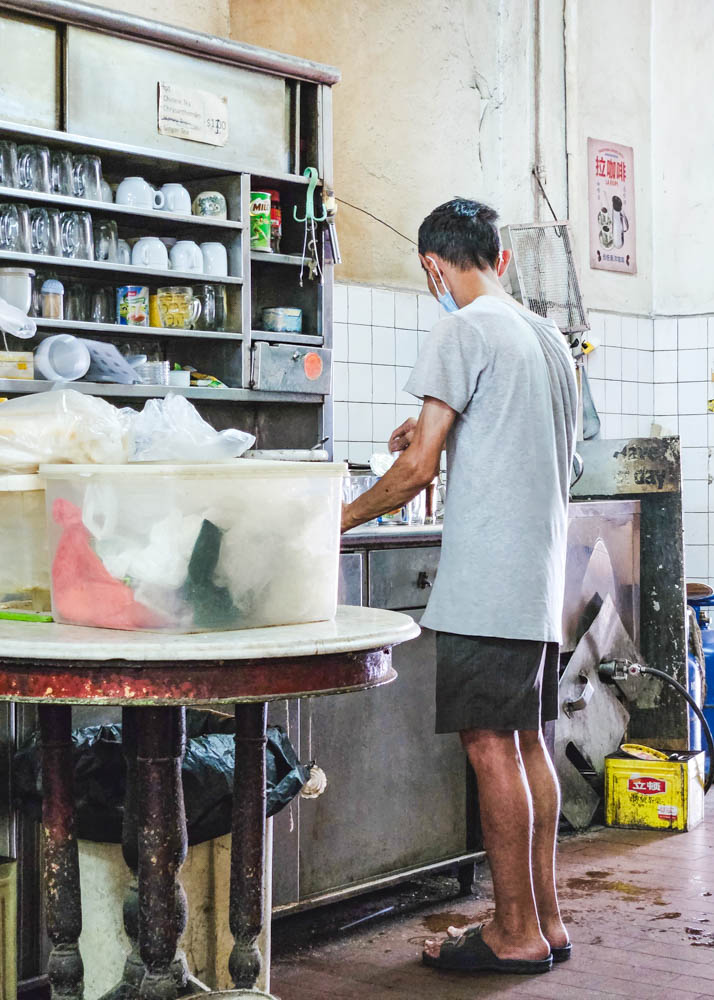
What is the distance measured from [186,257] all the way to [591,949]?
7.72ft

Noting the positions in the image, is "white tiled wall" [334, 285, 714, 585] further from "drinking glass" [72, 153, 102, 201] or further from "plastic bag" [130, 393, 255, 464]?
"plastic bag" [130, 393, 255, 464]

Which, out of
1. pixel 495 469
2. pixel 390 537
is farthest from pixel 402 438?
pixel 495 469

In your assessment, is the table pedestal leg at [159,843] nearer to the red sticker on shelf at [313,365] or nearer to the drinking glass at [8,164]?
the drinking glass at [8,164]

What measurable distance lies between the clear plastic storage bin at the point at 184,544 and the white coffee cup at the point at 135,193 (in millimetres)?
2176

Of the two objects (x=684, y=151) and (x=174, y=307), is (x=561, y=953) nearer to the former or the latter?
(x=174, y=307)

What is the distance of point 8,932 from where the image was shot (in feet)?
7.29

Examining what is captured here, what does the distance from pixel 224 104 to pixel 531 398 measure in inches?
76.5

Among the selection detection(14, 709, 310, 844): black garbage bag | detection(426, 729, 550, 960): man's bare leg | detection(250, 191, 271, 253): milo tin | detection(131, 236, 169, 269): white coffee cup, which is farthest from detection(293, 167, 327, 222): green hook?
detection(14, 709, 310, 844): black garbage bag

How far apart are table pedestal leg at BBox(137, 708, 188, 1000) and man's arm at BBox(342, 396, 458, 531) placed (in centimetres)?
88

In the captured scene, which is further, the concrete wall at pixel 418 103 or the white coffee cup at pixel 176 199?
the concrete wall at pixel 418 103

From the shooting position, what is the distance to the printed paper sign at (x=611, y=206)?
18.9 ft

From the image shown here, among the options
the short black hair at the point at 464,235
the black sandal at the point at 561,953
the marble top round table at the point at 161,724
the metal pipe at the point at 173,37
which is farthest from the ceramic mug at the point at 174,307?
the black sandal at the point at 561,953

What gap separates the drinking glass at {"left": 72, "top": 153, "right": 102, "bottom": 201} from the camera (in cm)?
373

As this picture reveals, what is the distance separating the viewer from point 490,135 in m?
5.26
